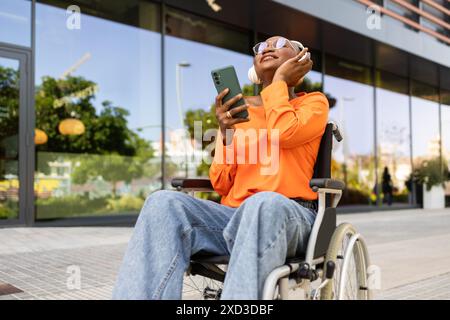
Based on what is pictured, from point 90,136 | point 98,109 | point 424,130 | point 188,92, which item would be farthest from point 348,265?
point 424,130

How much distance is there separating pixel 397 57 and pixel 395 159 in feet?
10.1

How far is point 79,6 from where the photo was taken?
8.87 m

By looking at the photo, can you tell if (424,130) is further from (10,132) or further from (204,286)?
(204,286)

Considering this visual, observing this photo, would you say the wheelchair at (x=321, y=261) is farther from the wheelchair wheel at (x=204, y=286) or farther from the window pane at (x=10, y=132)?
the window pane at (x=10, y=132)

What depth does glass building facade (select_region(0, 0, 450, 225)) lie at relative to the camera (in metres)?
7.75

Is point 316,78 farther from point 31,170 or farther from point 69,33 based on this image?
point 31,170

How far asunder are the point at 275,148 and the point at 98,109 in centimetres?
740

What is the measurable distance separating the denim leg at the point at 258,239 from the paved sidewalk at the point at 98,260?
1.82m

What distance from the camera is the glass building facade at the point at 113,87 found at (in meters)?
7.75

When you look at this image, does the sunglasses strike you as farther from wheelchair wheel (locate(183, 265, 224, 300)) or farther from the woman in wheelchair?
wheelchair wheel (locate(183, 265, 224, 300))

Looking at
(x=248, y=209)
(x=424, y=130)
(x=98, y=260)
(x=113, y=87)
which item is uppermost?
(x=113, y=87)

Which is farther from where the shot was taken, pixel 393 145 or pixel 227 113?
pixel 393 145

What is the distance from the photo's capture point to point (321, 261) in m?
2.12

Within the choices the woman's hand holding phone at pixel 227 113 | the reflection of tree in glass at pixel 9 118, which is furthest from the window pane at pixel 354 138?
the woman's hand holding phone at pixel 227 113
